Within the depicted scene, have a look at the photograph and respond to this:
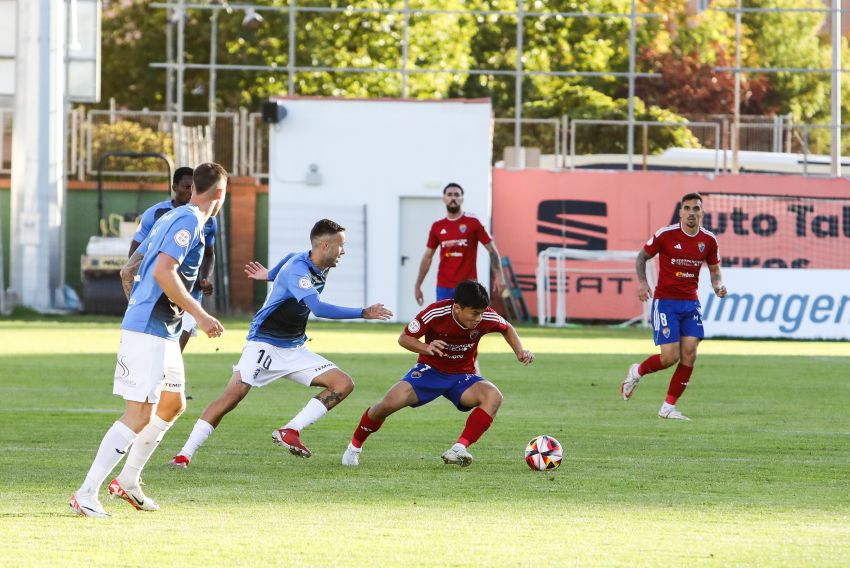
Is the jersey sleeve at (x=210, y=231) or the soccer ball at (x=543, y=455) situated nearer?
the soccer ball at (x=543, y=455)

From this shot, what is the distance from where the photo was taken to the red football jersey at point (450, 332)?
11.0m

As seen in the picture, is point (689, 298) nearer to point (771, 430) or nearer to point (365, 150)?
point (771, 430)

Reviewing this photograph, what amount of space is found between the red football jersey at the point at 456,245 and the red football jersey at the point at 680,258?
10.9 feet

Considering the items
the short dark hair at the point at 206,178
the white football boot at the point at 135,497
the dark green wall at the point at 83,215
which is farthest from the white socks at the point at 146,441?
the dark green wall at the point at 83,215

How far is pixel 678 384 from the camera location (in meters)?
15.4

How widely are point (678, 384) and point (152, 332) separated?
25.3 feet

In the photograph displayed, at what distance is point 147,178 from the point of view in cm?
3606

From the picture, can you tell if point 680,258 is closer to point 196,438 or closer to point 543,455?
point 543,455

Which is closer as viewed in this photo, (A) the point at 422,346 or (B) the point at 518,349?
(A) the point at 422,346

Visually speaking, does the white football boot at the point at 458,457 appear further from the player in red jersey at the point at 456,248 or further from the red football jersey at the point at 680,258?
the player in red jersey at the point at 456,248

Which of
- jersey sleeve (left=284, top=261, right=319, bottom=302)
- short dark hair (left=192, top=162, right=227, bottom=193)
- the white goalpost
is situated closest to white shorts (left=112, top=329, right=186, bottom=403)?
short dark hair (left=192, top=162, right=227, bottom=193)

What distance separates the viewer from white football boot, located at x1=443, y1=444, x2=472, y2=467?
1102cm

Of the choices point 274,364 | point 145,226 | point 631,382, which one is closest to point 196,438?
point 274,364

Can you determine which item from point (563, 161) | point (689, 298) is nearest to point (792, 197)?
point (563, 161)
